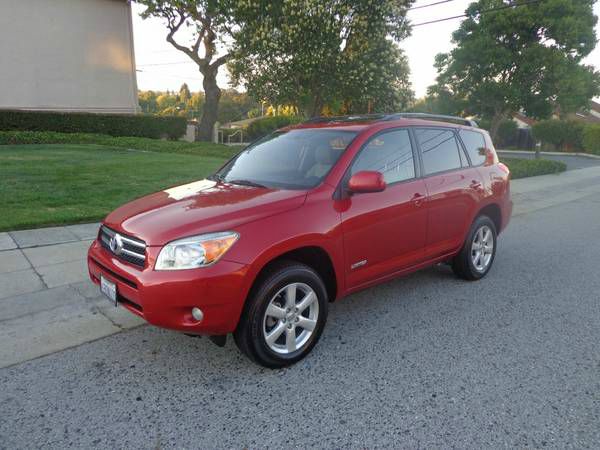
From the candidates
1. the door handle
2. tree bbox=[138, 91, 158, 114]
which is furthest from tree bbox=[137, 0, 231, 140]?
tree bbox=[138, 91, 158, 114]

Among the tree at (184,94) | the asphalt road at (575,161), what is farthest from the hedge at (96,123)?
the tree at (184,94)

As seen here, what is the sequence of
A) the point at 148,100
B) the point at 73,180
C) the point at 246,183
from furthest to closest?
the point at 148,100, the point at 73,180, the point at 246,183

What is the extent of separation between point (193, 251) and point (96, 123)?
19835 millimetres

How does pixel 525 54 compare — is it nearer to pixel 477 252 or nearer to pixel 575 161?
pixel 575 161

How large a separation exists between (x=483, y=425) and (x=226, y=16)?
19.5 metres

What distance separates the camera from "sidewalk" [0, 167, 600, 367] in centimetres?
356

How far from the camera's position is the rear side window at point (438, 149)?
14.3ft

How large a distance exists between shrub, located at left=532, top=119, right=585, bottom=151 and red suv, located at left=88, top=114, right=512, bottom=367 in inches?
1327

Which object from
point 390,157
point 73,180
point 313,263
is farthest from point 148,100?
point 313,263

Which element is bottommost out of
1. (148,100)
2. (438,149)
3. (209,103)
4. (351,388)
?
(351,388)

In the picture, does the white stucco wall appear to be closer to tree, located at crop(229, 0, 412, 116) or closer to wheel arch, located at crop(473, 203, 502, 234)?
tree, located at crop(229, 0, 412, 116)

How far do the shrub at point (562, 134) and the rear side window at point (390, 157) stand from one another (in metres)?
34.5

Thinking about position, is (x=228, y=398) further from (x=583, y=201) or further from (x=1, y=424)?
(x=583, y=201)

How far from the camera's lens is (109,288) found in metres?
3.24
